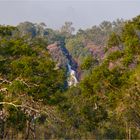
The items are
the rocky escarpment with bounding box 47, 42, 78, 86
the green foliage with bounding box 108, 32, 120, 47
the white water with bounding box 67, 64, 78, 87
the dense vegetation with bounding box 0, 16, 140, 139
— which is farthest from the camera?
the rocky escarpment with bounding box 47, 42, 78, 86

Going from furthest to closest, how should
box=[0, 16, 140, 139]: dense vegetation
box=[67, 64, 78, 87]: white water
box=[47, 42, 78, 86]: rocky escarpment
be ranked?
1. box=[47, 42, 78, 86]: rocky escarpment
2. box=[67, 64, 78, 87]: white water
3. box=[0, 16, 140, 139]: dense vegetation

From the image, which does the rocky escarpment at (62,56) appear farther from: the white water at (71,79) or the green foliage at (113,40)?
the green foliage at (113,40)

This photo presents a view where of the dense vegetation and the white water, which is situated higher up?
the white water

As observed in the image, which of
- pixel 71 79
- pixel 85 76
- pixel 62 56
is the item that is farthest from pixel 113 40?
pixel 62 56

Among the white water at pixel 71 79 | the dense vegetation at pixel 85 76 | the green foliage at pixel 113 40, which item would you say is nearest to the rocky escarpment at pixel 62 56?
the white water at pixel 71 79

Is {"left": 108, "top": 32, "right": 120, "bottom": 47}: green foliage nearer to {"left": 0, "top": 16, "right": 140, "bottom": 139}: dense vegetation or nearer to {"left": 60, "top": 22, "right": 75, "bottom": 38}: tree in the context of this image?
{"left": 0, "top": 16, "right": 140, "bottom": 139}: dense vegetation

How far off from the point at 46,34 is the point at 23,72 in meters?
130

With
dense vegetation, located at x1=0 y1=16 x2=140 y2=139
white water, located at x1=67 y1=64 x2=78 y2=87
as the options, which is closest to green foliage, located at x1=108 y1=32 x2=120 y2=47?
dense vegetation, located at x1=0 y1=16 x2=140 y2=139

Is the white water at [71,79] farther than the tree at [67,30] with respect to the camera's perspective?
No

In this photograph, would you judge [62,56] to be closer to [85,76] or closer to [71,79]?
[71,79]

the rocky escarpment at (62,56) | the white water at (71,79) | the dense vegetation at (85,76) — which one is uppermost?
the rocky escarpment at (62,56)

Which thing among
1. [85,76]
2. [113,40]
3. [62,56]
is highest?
[62,56]

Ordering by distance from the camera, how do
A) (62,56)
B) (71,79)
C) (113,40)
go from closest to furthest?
1. (113,40)
2. (71,79)
3. (62,56)

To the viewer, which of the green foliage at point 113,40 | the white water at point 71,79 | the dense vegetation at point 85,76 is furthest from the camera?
the white water at point 71,79
